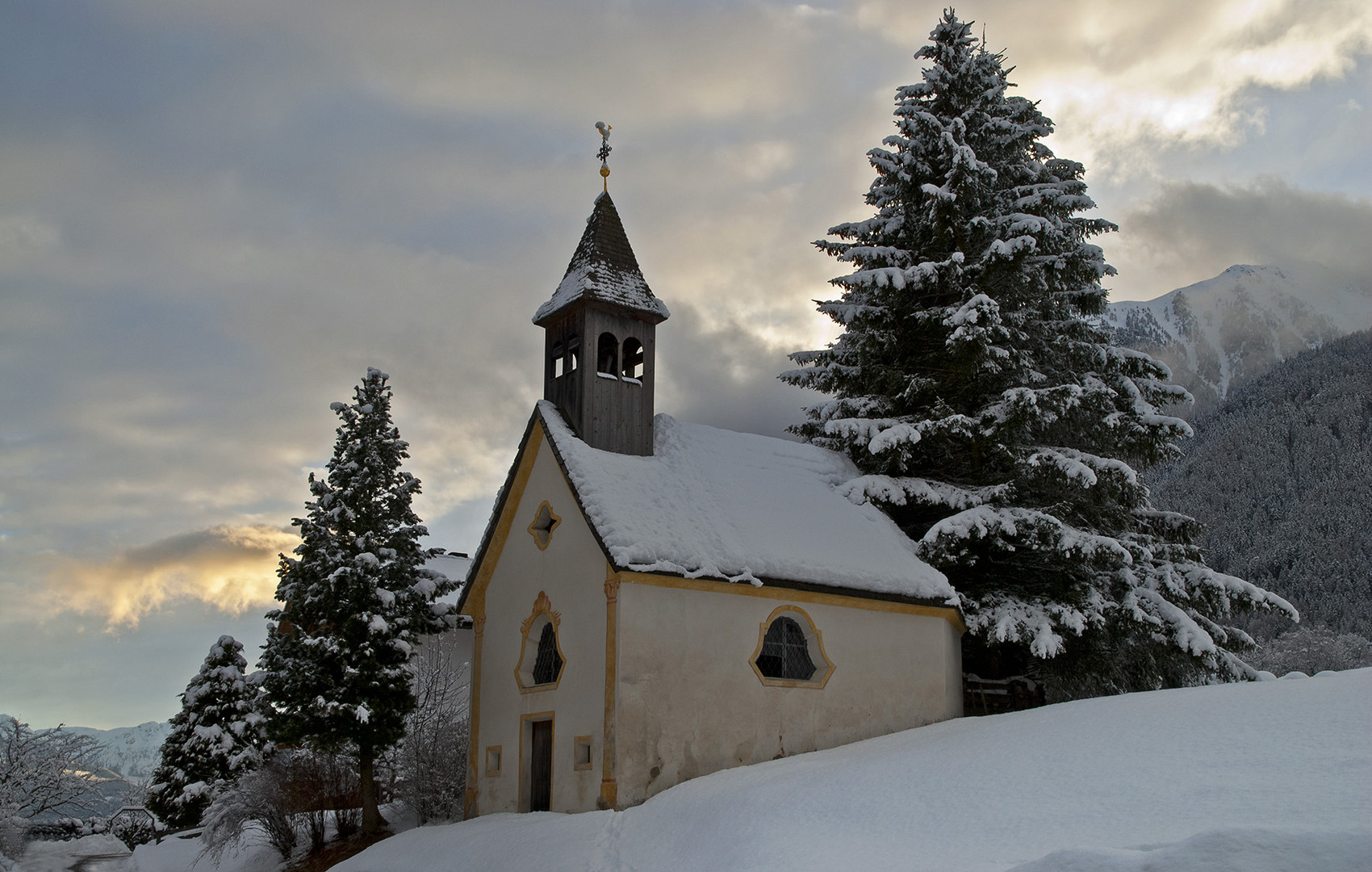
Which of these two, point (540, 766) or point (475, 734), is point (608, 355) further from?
point (540, 766)

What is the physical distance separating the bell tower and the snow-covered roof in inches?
0.9

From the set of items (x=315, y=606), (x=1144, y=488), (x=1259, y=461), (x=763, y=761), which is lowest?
(x=763, y=761)

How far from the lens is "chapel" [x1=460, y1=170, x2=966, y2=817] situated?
15688 mm

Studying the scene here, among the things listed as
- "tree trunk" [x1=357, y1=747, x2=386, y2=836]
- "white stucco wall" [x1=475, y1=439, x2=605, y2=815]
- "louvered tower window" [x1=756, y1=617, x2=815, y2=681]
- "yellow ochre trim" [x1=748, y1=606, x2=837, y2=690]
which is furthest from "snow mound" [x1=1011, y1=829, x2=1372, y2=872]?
"tree trunk" [x1=357, y1=747, x2=386, y2=836]

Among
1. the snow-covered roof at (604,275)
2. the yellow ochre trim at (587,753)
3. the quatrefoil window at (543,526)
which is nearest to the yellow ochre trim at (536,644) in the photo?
the quatrefoil window at (543,526)

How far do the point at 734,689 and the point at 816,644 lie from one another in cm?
203

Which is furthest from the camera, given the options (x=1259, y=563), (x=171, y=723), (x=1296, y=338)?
(x=1296, y=338)

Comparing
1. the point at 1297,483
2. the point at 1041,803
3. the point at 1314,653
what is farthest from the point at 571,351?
the point at 1297,483

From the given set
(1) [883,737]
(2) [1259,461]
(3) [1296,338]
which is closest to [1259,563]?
(2) [1259,461]

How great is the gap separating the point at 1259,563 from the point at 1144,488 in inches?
2960

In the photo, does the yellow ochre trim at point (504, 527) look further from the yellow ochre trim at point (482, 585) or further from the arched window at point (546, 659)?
the arched window at point (546, 659)

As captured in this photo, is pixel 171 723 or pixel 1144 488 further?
pixel 171 723

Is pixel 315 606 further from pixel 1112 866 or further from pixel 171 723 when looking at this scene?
pixel 1112 866

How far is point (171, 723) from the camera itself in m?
28.5
